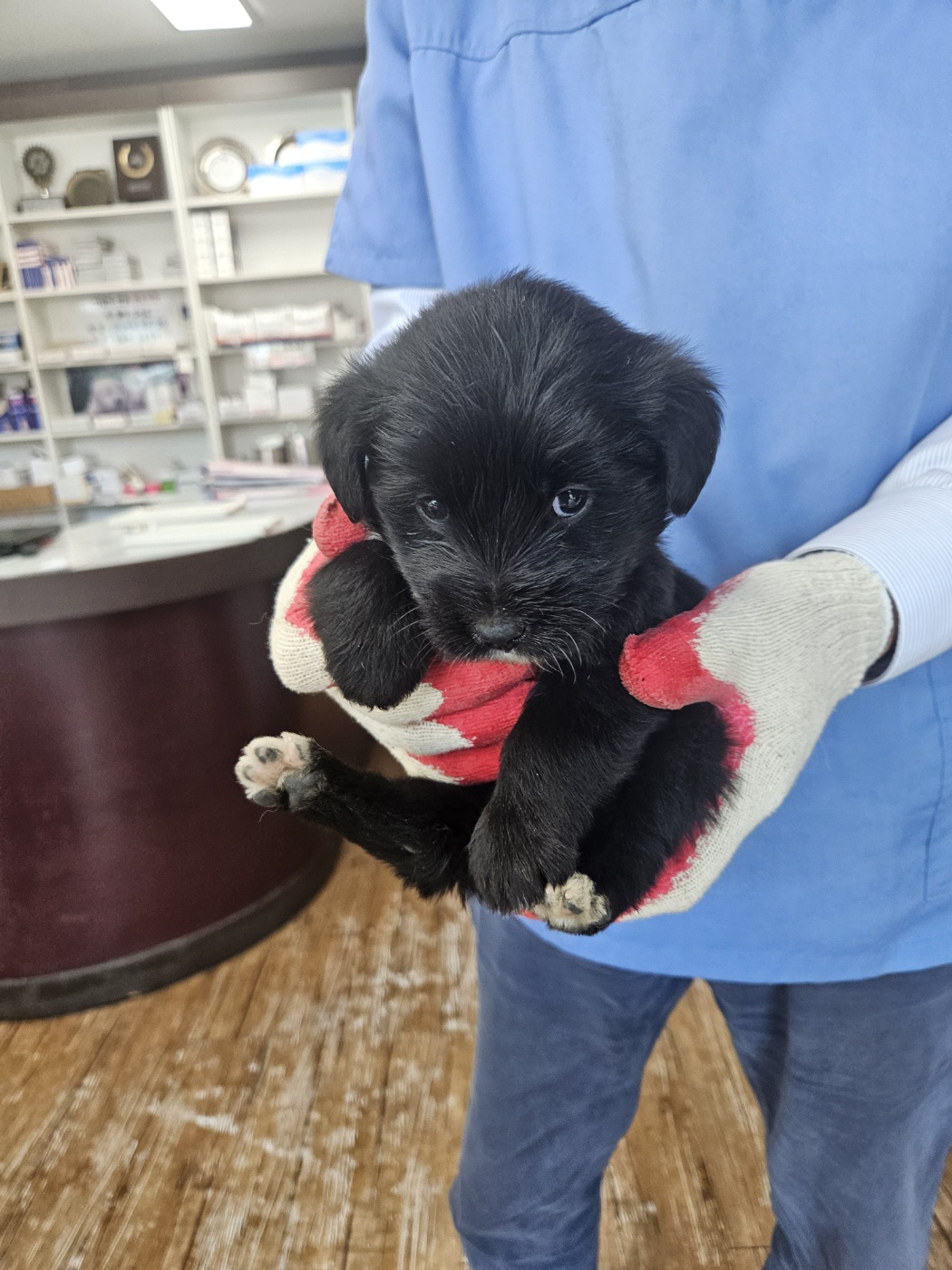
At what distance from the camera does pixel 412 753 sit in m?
0.93

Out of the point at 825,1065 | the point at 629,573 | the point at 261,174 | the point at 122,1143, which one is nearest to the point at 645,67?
the point at 629,573

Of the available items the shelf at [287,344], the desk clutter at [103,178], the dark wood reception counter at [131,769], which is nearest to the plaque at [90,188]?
the desk clutter at [103,178]

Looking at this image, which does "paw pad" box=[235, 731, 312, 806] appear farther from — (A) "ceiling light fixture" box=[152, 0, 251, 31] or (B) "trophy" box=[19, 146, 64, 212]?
(B) "trophy" box=[19, 146, 64, 212]

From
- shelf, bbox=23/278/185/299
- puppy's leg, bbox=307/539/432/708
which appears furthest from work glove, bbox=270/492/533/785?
shelf, bbox=23/278/185/299

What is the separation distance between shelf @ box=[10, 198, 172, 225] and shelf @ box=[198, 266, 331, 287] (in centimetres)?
47

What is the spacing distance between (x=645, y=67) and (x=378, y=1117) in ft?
6.98

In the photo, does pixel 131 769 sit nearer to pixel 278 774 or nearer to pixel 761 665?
pixel 278 774

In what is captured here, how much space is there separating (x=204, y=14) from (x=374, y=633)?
566cm

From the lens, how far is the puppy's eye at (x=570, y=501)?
2.35ft

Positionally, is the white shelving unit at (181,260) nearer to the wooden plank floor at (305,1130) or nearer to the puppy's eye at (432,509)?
the wooden plank floor at (305,1130)

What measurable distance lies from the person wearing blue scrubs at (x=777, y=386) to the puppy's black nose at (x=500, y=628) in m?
0.31

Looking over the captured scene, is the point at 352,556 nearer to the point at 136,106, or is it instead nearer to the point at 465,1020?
the point at 465,1020

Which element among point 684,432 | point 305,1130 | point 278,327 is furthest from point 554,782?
point 278,327

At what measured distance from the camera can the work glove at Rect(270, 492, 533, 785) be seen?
0.84 meters
